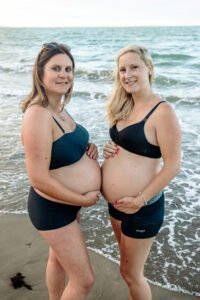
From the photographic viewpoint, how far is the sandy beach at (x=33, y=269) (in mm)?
3654

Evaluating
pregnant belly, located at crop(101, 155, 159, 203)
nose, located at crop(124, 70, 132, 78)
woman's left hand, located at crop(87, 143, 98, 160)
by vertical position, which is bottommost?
pregnant belly, located at crop(101, 155, 159, 203)

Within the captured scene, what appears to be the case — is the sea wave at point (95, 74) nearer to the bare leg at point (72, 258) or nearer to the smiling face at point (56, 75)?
the smiling face at point (56, 75)

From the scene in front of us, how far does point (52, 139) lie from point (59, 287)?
133cm

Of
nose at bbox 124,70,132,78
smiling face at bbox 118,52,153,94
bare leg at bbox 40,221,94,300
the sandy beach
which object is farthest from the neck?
the sandy beach

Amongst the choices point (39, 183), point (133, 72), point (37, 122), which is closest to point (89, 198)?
point (39, 183)

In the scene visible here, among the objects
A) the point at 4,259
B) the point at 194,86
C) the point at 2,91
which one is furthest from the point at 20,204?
the point at 194,86

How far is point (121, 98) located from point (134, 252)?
1.25m

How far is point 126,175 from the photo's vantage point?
2961 millimetres

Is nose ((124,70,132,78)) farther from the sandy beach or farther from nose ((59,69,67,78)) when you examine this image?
the sandy beach

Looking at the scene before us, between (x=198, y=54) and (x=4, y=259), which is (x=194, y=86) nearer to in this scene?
(x=198, y=54)

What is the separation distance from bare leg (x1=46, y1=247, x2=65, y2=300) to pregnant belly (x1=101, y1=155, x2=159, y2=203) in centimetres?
67

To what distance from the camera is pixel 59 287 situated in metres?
3.18

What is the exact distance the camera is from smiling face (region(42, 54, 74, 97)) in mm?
Result: 2781

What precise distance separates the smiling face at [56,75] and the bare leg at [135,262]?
4.02ft
